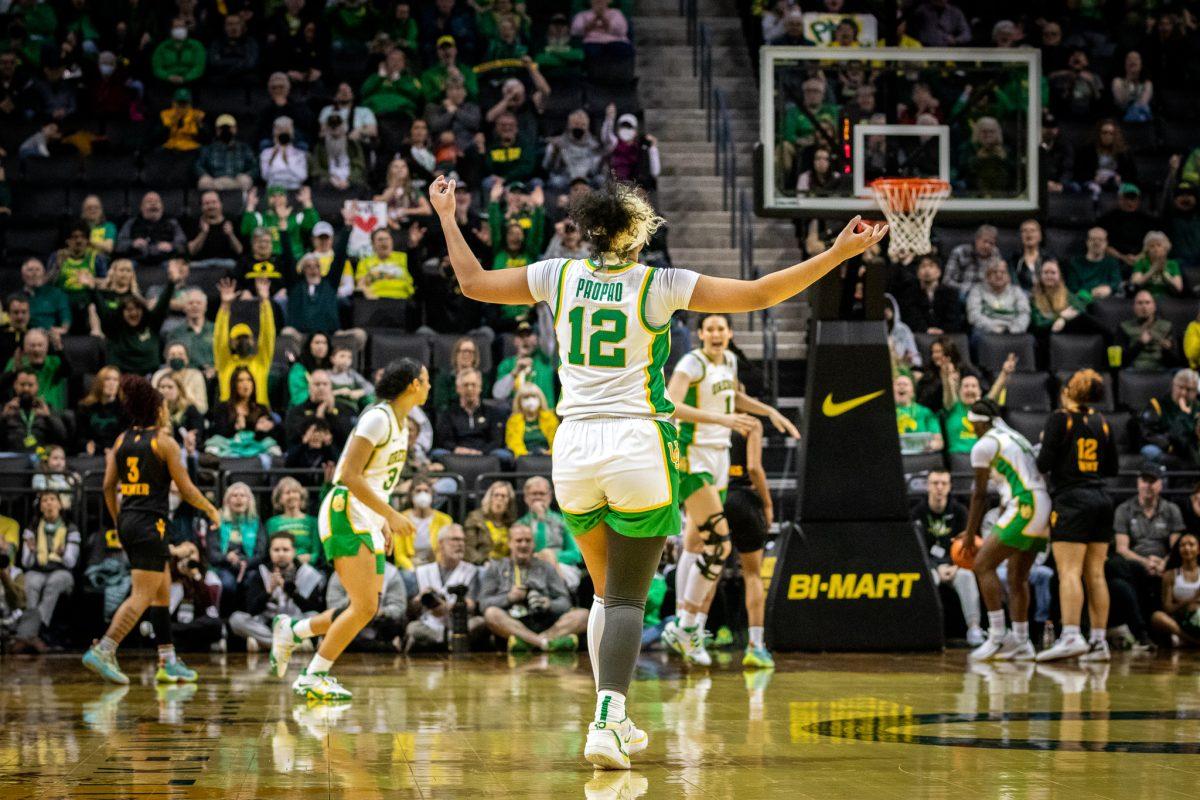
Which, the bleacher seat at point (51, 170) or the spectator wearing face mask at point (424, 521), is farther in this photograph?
the bleacher seat at point (51, 170)

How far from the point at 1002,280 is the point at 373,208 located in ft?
21.4

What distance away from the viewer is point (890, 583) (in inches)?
493

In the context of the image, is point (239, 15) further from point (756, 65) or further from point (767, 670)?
point (767, 670)

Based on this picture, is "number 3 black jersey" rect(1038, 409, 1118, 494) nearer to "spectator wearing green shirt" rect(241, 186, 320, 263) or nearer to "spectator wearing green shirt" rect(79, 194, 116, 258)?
"spectator wearing green shirt" rect(241, 186, 320, 263)

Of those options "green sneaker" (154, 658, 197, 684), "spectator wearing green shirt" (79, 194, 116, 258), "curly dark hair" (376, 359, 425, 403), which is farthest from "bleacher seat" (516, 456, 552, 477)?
"curly dark hair" (376, 359, 425, 403)

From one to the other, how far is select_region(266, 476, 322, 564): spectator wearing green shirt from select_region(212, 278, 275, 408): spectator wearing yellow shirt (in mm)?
1715

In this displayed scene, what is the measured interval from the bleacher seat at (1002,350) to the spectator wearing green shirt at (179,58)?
9.47 meters

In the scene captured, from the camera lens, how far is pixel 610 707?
6.19 meters

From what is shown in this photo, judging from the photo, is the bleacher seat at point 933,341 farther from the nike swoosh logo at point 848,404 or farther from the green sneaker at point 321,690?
the green sneaker at point 321,690

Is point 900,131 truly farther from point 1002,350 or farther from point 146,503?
point 146,503

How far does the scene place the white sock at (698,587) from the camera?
37.6ft

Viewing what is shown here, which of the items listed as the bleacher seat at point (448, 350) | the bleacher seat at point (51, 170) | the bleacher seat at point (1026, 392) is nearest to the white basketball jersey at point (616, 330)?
the bleacher seat at point (448, 350)

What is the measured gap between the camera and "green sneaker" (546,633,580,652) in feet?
42.9

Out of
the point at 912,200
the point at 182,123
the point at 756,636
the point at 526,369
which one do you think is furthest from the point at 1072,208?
the point at 182,123
